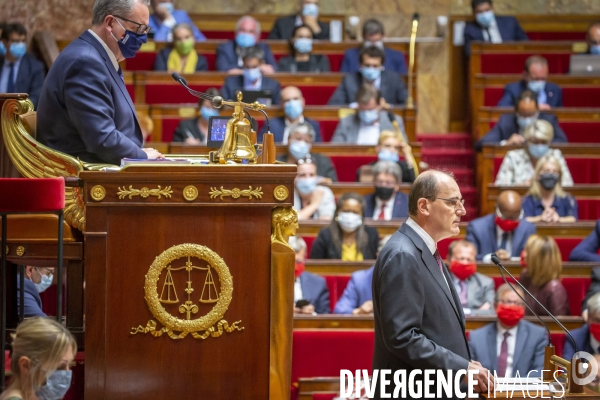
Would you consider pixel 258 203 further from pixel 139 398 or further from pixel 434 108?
pixel 434 108

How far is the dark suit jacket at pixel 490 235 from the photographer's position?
592 centimetres

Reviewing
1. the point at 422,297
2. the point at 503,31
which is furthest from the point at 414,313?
the point at 503,31

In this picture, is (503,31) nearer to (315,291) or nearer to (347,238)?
(347,238)

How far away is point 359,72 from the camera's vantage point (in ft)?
24.3

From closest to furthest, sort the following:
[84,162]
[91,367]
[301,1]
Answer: [91,367]
[84,162]
[301,1]

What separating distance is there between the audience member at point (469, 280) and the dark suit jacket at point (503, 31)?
3.47 metres

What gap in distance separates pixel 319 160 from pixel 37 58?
2.35 m

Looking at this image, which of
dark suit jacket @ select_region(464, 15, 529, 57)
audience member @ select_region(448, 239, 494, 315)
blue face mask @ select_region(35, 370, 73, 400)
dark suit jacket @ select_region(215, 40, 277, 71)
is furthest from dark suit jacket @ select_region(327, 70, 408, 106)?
blue face mask @ select_region(35, 370, 73, 400)

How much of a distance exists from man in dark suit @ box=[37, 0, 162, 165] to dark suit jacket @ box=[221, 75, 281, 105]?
14.1ft

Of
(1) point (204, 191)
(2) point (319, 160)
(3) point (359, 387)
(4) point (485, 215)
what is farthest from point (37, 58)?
(1) point (204, 191)

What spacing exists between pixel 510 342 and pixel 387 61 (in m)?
3.76

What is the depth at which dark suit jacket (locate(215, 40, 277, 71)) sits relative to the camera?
7.70 m

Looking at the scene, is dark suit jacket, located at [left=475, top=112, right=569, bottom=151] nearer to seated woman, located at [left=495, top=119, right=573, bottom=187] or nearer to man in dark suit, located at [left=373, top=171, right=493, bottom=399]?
seated woman, located at [left=495, top=119, right=573, bottom=187]

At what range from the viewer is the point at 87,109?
8.85ft
